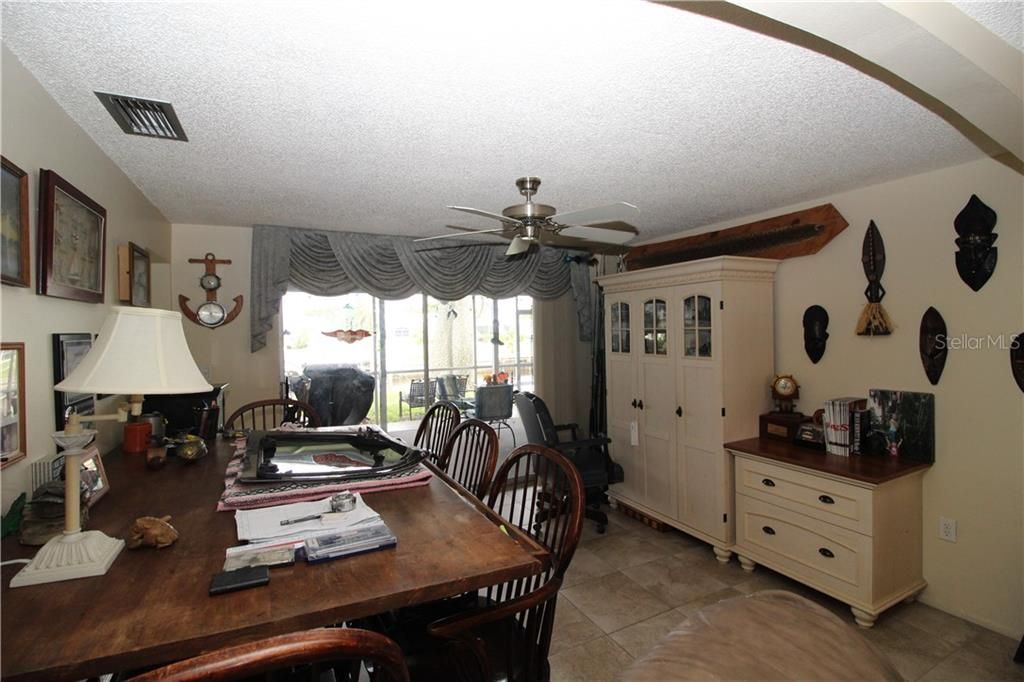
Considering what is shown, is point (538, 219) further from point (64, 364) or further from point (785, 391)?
point (785, 391)

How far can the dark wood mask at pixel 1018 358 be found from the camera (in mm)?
2324

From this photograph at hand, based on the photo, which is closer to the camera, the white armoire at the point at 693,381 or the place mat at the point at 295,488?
the place mat at the point at 295,488

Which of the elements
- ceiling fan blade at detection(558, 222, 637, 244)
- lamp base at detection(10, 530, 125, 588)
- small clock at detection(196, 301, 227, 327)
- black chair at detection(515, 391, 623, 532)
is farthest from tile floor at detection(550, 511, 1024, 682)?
small clock at detection(196, 301, 227, 327)

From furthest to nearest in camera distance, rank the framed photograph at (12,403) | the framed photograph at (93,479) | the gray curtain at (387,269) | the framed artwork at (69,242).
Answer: the gray curtain at (387,269) → the framed artwork at (69,242) → the framed photograph at (93,479) → the framed photograph at (12,403)

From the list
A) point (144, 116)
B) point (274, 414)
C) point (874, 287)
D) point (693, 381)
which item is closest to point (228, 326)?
point (274, 414)

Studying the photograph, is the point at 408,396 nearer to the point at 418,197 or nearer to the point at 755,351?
the point at 418,197

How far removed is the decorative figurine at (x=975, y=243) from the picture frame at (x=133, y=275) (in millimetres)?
4169

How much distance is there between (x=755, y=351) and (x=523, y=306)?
2.27 metres

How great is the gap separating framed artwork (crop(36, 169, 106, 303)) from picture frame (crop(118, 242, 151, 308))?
0.29 meters

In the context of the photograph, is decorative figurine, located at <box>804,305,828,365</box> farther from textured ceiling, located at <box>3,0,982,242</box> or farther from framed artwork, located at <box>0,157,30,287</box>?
framed artwork, located at <box>0,157,30,287</box>

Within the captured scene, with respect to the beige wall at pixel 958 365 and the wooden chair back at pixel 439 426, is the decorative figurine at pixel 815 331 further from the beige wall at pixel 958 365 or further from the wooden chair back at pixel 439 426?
the wooden chair back at pixel 439 426

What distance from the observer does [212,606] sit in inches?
39.1

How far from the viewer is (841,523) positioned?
2.54 metres

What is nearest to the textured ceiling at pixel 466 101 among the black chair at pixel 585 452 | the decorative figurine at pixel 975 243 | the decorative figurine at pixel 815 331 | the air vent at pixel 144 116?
the air vent at pixel 144 116
